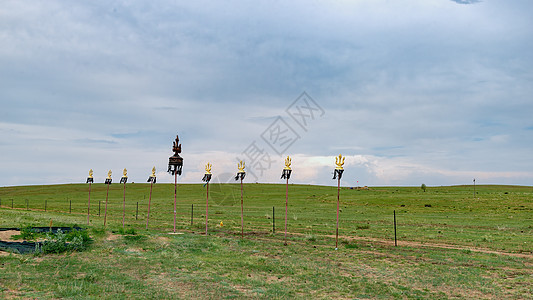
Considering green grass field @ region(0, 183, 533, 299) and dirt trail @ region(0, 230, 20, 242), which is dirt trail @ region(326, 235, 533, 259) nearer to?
green grass field @ region(0, 183, 533, 299)

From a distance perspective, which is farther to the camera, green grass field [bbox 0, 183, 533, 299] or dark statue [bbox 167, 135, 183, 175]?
dark statue [bbox 167, 135, 183, 175]

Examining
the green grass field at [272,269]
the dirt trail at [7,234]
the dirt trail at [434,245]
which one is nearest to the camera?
the green grass field at [272,269]

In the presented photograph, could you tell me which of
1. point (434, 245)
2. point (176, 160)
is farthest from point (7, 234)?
point (434, 245)

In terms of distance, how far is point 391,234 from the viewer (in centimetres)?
3142

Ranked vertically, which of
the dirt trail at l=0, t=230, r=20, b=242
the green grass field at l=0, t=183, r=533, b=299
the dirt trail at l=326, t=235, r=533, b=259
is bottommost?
the dirt trail at l=326, t=235, r=533, b=259

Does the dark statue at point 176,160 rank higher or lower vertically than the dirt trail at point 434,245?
higher

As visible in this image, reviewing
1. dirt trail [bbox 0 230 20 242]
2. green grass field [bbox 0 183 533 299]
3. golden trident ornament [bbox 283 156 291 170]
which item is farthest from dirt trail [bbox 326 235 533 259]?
dirt trail [bbox 0 230 20 242]

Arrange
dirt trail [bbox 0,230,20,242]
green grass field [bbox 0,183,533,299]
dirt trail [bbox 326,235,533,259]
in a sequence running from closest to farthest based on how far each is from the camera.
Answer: green grass field [bbox 0,183,533,299] → dirt trail [bbox 0,230,20,242] → dirt trail [bbox 326,235,533,259]

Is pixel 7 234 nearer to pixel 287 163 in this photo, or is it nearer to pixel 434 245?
pixel 287 163

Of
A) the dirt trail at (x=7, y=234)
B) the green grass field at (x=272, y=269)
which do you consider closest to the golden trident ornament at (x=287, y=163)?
the green grass field at (x=272, y=269)

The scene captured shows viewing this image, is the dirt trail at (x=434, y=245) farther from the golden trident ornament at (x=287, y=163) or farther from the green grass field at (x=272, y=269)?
the golden trident ornament at (x=287, y=163)

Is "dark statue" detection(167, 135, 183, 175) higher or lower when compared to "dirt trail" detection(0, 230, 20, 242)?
higher

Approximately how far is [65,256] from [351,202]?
2474 inches

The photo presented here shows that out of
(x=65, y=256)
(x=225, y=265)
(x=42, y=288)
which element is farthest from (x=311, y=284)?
(x=65, y=256)
